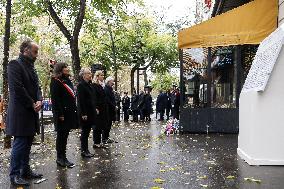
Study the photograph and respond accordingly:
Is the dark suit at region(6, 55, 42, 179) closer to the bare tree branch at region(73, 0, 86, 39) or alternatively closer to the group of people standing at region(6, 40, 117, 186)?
the group of people standing at region(6, 40, 117, 186)

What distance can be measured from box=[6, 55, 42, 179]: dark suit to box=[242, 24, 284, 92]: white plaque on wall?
365 cm

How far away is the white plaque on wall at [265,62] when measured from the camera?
300 inches

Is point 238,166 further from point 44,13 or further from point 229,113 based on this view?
point 44,13

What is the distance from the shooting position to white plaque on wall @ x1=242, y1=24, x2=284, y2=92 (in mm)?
7631

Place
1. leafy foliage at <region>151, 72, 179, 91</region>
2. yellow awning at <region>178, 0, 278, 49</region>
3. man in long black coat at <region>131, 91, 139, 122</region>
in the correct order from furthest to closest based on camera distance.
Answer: leafy foliage at <region>151, 72, 179, 91</region>, man in long black coat at <region>131, 91, 139, 122</region>, yellow awning at <region>178, 0, 278, 49</region>

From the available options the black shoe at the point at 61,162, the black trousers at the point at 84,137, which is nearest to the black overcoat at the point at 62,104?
the black shoe at the point at 61,162

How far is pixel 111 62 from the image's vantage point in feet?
121

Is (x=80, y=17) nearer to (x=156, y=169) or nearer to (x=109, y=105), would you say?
(x=109, y=105)

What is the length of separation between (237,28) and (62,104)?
6446mm

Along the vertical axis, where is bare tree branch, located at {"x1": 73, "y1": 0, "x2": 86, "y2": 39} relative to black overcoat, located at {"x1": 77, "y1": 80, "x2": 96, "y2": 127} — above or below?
above

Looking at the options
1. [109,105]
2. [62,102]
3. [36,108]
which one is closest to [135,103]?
[109,105]

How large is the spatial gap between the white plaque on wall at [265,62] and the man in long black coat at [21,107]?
143 inches

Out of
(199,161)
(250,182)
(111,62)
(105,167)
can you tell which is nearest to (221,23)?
(199,161)

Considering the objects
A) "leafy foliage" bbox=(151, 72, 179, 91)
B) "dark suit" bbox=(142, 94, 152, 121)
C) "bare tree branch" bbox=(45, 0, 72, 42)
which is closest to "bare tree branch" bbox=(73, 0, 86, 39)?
"bare tree branch" bbox=(45, 0, 72, 42)
